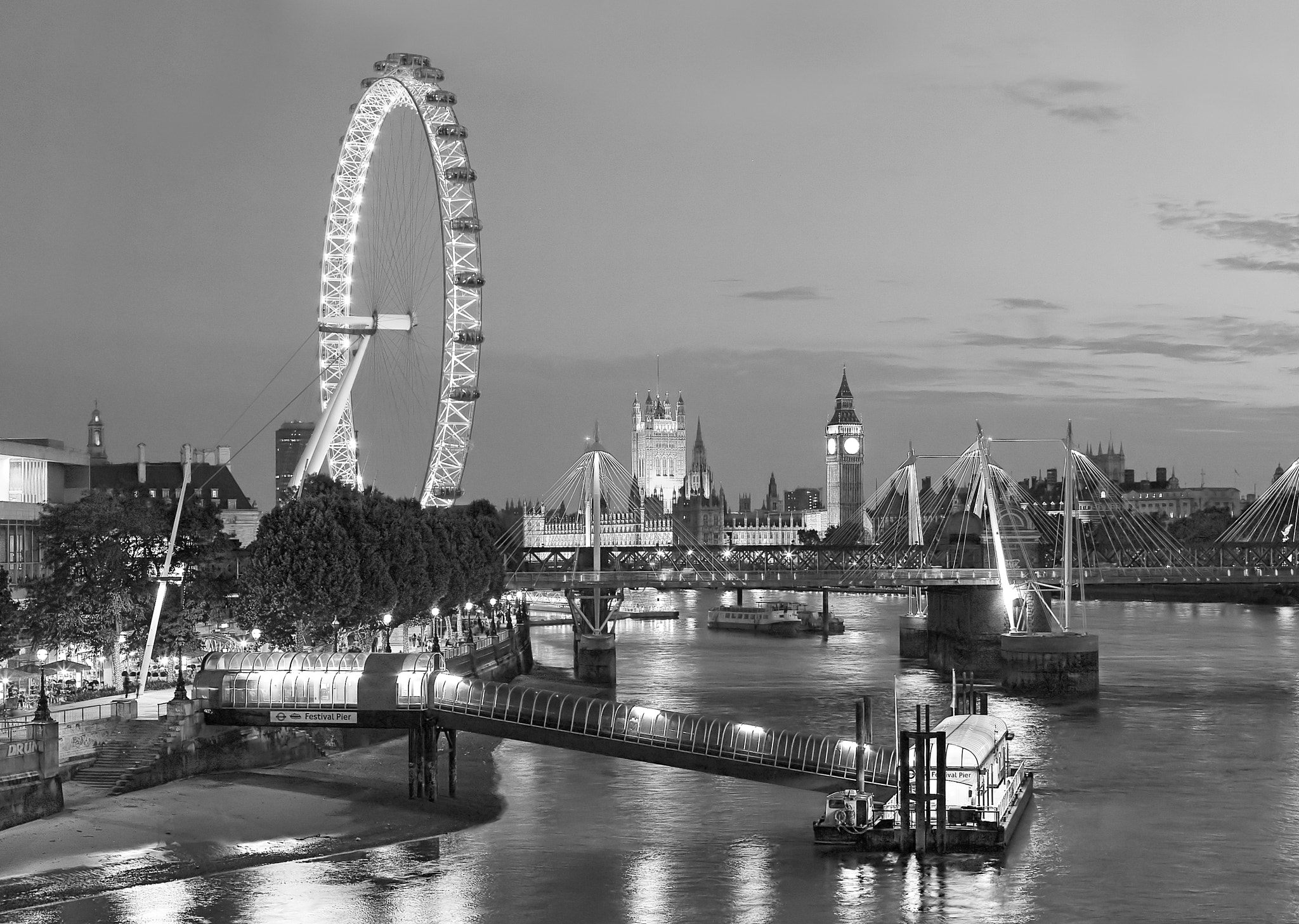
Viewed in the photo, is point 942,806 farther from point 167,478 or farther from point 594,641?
point 167,478

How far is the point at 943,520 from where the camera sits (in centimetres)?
11888

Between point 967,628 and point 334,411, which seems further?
point 967,628

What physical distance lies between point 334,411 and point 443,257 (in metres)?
8.22

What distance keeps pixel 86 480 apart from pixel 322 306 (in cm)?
1455

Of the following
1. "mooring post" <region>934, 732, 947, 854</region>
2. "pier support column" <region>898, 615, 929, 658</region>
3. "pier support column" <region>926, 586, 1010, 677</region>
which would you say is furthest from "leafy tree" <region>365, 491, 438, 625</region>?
"pier support column" <region>898, 615, 929, 658</region>

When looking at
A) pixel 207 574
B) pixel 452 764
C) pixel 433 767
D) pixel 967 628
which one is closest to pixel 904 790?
pixel 433 767

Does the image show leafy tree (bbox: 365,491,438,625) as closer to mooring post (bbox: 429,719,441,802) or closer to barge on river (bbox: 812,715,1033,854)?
mooring post (bbox: 429,719,441,802)

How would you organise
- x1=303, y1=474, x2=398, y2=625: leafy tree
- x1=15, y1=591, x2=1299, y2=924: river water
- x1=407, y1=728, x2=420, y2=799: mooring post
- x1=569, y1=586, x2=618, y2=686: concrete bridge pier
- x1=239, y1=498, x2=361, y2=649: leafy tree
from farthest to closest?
x1=569, y1=586, x2=618, y2=686: concrete bridge pier → x1=303, y1=474, x2=398, y2=625: leafy tree → x1=239, y1=498, x2=361, y2=649: leafy tree → x1=407, y1=728, x2=420, y2=799: mooring post → x1=15, y1=591, x2=1299, y2=924: river water

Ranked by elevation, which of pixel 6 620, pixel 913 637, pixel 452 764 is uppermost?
pixel 6 620

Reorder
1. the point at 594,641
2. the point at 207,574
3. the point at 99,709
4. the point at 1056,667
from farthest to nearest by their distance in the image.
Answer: the point at 594,641 < the point at 1056,667 < the point at 207,574 < the point at 99,709

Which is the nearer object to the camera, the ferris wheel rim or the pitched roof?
the ferris wheel rim

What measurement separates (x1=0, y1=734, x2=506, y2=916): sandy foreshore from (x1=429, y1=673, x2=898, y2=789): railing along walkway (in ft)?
8.48

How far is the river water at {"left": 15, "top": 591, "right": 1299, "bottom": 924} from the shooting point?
32062 millimetres

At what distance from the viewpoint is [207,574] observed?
182 feet
